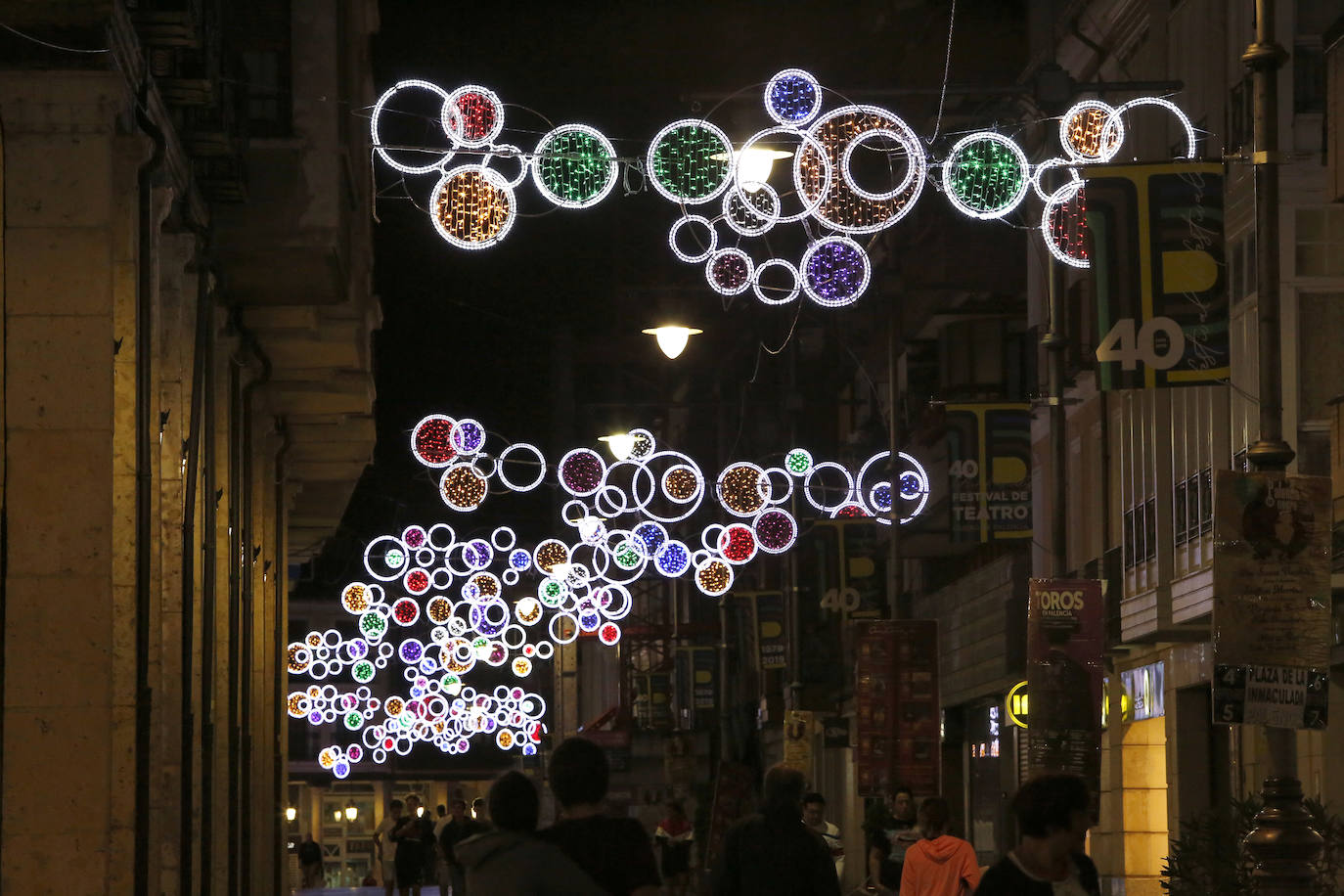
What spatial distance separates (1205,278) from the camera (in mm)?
16797

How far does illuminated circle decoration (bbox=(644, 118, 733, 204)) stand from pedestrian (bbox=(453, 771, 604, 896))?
333 inches

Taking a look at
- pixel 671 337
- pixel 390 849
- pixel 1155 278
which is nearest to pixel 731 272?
pixel 1155 278

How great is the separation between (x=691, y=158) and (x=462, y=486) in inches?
580

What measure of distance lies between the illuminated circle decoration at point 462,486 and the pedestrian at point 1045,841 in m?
22.5

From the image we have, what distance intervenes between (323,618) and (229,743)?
90714 mm

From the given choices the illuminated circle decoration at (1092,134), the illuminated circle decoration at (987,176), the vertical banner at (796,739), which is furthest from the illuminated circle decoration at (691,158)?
the vertical banner at (796,739)

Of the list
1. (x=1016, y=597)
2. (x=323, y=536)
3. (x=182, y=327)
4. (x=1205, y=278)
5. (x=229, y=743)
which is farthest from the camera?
(x=323, y=536)

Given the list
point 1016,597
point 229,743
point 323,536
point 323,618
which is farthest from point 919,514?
point 323,618

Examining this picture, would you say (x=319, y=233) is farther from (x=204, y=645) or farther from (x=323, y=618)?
(x=323, y=618)

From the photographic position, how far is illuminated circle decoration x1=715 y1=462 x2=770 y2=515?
29.4 m

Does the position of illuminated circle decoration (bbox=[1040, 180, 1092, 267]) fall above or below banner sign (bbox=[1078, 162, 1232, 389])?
above

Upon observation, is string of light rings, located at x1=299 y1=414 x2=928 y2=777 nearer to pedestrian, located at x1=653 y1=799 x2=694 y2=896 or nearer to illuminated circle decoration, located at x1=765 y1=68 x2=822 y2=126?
pedestrian, located at x1=653 y1=799 x2=694 y2=896

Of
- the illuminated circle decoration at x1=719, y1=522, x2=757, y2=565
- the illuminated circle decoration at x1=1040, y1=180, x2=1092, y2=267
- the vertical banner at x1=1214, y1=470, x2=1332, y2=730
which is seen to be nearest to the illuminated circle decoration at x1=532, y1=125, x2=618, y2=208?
the illuminated circle decoration at x1=1040, y1=180, x2=1092, y2=267

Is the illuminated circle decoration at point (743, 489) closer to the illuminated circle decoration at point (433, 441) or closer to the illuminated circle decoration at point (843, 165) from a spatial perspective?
the illuminated circle decoration at point (433, 441)
